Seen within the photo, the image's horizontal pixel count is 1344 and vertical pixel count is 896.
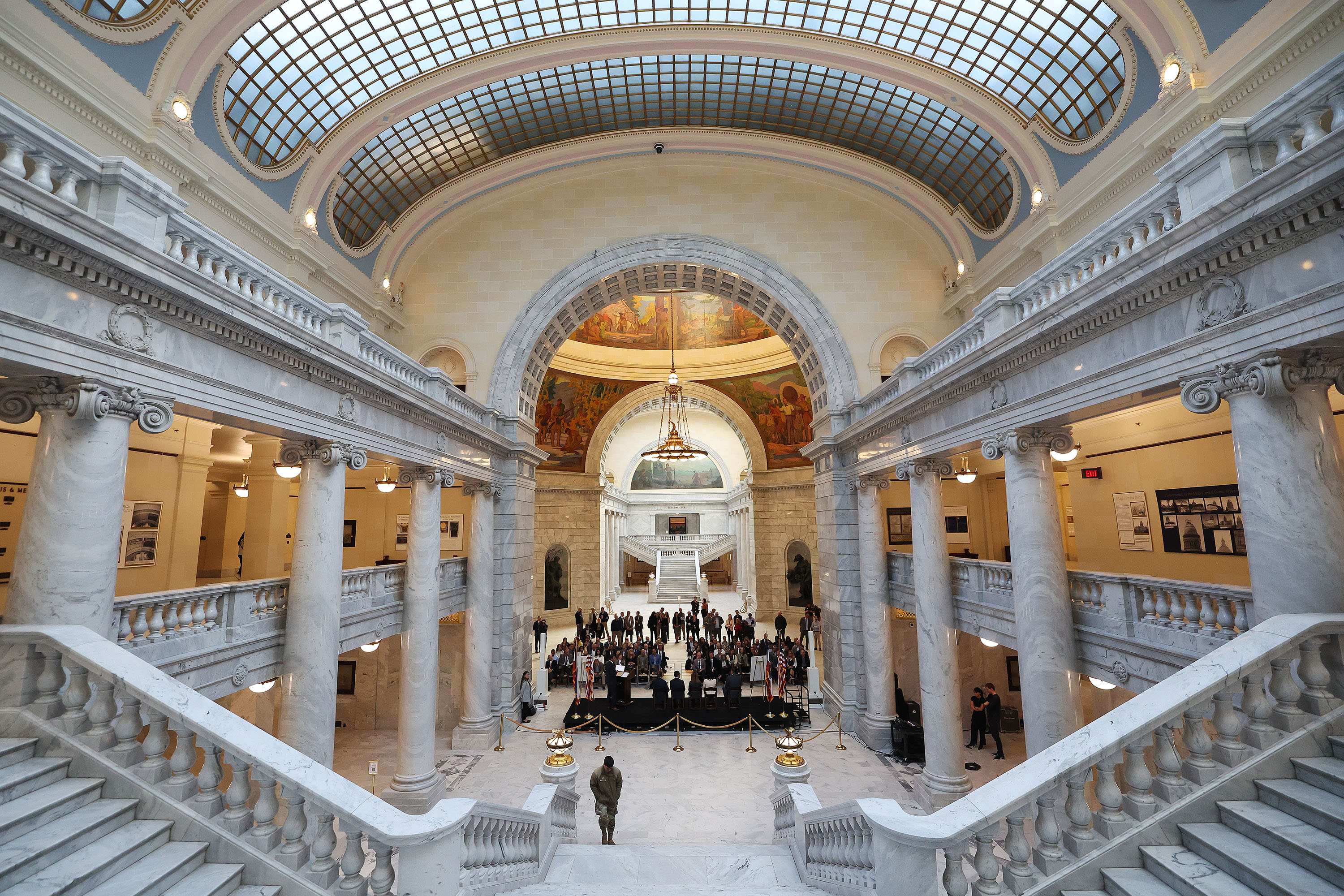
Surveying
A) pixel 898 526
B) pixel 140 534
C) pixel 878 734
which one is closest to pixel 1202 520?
pixel 878 734

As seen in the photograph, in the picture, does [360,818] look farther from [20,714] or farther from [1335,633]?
[1335,633]

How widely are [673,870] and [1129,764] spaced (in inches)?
193

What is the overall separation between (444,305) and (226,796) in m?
16.2

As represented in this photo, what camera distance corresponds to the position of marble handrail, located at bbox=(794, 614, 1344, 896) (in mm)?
3967

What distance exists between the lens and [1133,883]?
3.68 metres

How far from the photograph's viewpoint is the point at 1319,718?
163 inches

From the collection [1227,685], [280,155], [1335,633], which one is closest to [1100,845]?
[1227,685]

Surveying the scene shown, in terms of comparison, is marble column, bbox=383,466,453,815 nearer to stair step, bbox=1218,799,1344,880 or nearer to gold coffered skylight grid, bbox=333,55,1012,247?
gold coffered skylight grid, bbox=333,55,1012,247

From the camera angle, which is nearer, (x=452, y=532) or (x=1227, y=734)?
(x=1227, y=734)

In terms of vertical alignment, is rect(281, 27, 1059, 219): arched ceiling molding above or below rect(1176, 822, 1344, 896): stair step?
above

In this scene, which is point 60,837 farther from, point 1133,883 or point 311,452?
point 311,452

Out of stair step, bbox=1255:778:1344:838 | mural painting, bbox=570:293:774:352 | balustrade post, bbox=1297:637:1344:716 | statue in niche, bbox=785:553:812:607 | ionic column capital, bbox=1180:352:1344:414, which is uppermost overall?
mural painting, bbox=570:293:774:352

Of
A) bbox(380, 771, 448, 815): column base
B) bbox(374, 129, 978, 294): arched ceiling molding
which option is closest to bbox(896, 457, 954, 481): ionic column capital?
bbox(374, 129, 978, 294): arched ceiling molding

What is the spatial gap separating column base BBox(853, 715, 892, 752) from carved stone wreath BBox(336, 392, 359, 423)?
12.8m
